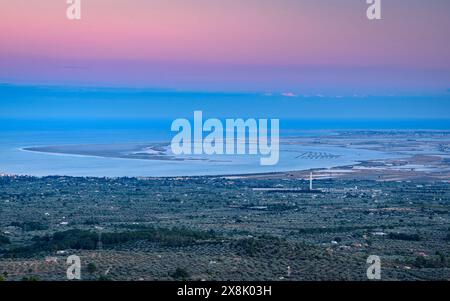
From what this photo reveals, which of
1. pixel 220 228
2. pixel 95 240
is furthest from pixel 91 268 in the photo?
pixel 220 228

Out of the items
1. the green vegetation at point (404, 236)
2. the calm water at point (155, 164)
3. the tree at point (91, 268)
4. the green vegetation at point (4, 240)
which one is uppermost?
the calm water at point (155, 164)

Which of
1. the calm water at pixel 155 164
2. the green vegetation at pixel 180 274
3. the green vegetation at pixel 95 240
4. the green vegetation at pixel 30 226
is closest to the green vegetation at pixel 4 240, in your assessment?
the green vegetation at pixel 95 240

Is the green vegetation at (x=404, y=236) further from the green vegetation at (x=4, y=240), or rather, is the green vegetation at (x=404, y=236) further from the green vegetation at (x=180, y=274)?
the green vegetation at (x=4, y=240)

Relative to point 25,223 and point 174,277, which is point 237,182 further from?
point 174,277

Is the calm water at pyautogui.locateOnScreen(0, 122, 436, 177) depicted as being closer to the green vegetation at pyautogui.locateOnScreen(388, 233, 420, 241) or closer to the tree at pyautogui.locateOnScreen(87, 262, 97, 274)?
the green vegetation at pyautogui.locateOnScreen(388, 233, 420, 241)

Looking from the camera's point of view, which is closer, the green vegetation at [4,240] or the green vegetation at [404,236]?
the green vegetation at [4,240]

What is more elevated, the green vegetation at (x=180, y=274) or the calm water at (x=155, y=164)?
the calm water at (x=155, y=164)

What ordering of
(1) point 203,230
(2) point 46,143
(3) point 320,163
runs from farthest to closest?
(2) point 46,143 < (3) point 320,163 < (1) point 203,230

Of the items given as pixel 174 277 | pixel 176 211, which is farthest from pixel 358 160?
pixel 174 277

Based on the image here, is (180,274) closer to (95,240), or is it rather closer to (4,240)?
(95,240)
